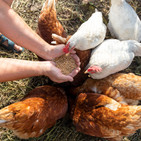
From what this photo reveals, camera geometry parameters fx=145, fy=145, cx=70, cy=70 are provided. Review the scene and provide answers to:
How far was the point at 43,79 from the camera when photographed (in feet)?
6.72

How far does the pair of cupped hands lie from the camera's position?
1.46m

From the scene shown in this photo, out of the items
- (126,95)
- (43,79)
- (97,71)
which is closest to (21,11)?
(43,79)

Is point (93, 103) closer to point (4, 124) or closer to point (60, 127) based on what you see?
point (60, 127)

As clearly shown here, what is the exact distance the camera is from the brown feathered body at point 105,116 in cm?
131

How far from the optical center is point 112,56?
160 centimetres

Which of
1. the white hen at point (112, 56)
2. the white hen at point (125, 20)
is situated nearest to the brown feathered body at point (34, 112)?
the white hen at point (112, 56)

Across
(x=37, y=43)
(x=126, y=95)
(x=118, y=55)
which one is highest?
(x=37, y=43)

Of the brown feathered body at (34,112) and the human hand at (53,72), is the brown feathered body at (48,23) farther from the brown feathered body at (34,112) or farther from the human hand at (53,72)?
the brown feathered body at (34,112)

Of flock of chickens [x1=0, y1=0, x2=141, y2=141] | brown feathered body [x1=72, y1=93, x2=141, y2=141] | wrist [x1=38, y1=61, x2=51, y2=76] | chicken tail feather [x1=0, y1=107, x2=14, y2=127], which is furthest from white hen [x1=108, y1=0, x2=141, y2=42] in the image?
chicken tail feather [x1=0, y1=107, x2=14, y2=127]

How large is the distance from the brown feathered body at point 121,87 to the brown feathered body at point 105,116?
16cm

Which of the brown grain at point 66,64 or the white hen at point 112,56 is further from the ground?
the brown grain at point 66,64

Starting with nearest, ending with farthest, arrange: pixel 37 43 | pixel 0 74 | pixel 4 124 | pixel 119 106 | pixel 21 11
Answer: pixel 4 124 < pixel 0 74 < pixel 119 106 < pixel 37 43 < pixel 21 11

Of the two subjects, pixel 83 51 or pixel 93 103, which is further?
pixel 83 51

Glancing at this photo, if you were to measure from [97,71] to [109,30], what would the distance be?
1.00 meters
